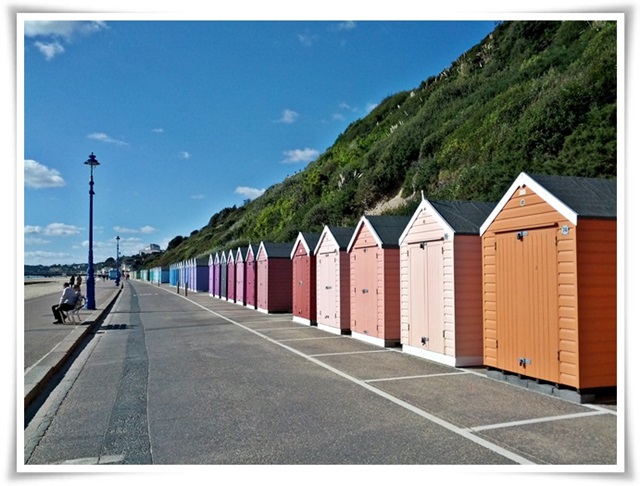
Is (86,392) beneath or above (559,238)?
beneath

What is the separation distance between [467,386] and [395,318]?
475 cm

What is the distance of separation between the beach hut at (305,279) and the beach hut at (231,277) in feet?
44.7

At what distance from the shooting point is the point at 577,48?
88.6ft

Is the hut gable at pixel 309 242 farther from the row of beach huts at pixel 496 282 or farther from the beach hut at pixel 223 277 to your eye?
the beach hut at pixel 223 277

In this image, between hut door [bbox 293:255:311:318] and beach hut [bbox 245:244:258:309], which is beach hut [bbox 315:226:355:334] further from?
beach hut [bbox 245:244:258:309]

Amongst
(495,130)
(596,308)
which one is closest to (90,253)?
(495,130)

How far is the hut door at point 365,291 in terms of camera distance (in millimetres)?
14059

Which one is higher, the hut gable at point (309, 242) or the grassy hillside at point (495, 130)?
the grassy hillside at point (495, 130)

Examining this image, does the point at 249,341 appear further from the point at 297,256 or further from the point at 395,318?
the point at 297,256

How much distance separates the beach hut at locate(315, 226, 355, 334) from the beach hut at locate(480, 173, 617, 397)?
7.10 m

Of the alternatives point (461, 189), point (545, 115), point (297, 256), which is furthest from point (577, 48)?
point (297, 256)

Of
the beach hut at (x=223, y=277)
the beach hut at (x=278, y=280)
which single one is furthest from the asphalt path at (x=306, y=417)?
the beach hut at (x=223, y=277)

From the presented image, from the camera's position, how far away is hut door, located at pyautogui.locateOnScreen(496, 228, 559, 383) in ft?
26.6

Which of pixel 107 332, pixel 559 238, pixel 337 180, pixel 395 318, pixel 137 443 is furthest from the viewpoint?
pixel 337 180
